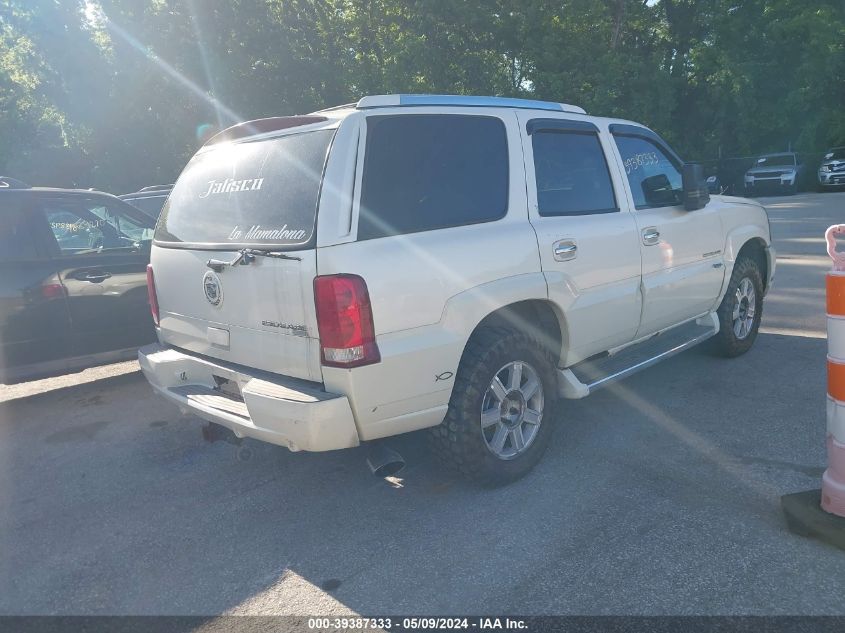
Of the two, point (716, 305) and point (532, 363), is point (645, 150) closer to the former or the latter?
point (716, 305)

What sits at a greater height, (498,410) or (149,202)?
(149,202)

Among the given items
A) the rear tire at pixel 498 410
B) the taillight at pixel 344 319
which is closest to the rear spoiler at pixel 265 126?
the taillight at pixel 344 319

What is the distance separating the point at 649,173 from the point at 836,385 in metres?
2.37

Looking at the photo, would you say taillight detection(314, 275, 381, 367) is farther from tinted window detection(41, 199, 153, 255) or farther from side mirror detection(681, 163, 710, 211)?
tinted window detection(41, 199, 153, 255)

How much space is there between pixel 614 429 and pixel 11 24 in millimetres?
27206

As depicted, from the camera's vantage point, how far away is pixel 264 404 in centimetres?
325

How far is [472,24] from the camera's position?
2236cm

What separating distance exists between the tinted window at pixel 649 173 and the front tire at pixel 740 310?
104 cm

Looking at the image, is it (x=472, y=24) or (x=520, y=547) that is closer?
(x=520, y=547)

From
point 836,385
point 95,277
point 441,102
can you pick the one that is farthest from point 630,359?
point 95,277

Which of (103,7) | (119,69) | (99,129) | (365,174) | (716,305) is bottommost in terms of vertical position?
(716,305)

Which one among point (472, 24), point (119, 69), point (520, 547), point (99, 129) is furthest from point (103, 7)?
point (520, 547)

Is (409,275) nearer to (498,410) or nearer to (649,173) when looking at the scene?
(498,410)

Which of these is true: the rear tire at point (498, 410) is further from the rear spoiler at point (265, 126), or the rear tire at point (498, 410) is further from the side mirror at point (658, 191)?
the side mirror at point (658, 191)
